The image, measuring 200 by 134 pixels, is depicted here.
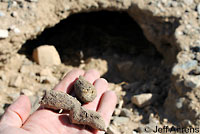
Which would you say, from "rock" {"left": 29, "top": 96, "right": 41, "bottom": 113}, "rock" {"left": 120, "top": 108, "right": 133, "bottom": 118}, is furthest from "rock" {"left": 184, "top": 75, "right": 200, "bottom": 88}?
"rock" {"left": 29, "top": 96, "right": 41, "bottom": 113}

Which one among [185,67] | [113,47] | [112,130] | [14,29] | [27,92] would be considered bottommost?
[112,130]

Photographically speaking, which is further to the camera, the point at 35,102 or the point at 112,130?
the point at 35,102

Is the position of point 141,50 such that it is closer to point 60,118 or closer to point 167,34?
point 167,34

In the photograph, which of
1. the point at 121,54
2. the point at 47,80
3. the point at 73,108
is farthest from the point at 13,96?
the point at 121,54

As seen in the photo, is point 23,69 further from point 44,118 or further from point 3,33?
point 44,118

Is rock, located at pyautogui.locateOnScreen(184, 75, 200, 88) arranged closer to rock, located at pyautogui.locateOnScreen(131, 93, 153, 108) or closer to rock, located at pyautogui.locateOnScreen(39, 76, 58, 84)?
rock, located at pyautogui.locateOnScreen(131, 93, 153, 108)

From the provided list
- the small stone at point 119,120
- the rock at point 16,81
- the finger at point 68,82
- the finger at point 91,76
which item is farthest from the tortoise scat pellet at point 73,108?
the rock at point 16,81

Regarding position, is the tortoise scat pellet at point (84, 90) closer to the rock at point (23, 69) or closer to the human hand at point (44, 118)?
the human hand at point (44, 118)
